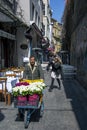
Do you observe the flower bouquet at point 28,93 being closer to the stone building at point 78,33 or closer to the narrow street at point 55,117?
the narrow street at point 55,117

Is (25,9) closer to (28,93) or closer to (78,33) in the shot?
(78,33)

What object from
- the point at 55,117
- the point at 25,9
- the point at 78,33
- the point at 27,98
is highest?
the point at 25,9

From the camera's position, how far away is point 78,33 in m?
19.0

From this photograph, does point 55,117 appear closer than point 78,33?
Yes

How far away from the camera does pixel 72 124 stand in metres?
7.41

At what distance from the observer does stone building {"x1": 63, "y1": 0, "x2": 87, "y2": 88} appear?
15.3 meters

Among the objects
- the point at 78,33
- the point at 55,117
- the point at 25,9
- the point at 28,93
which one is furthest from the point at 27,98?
the point at 25,9

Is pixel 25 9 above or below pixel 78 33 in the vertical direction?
above

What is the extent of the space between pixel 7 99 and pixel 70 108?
94.0 inches

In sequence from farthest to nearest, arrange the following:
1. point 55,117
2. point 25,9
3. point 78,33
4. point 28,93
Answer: point 25,9
point 78,33
point 55,117
point 28,93

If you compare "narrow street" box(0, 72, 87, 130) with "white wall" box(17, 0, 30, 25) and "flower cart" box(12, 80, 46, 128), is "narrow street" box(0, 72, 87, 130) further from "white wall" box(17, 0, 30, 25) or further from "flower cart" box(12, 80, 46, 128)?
"white wall" box(17, 0, 30, 25)

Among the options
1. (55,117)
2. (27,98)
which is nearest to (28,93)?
(27,98)

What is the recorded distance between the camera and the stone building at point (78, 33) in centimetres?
1530

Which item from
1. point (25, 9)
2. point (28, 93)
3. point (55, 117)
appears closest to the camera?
point (28, 93)
